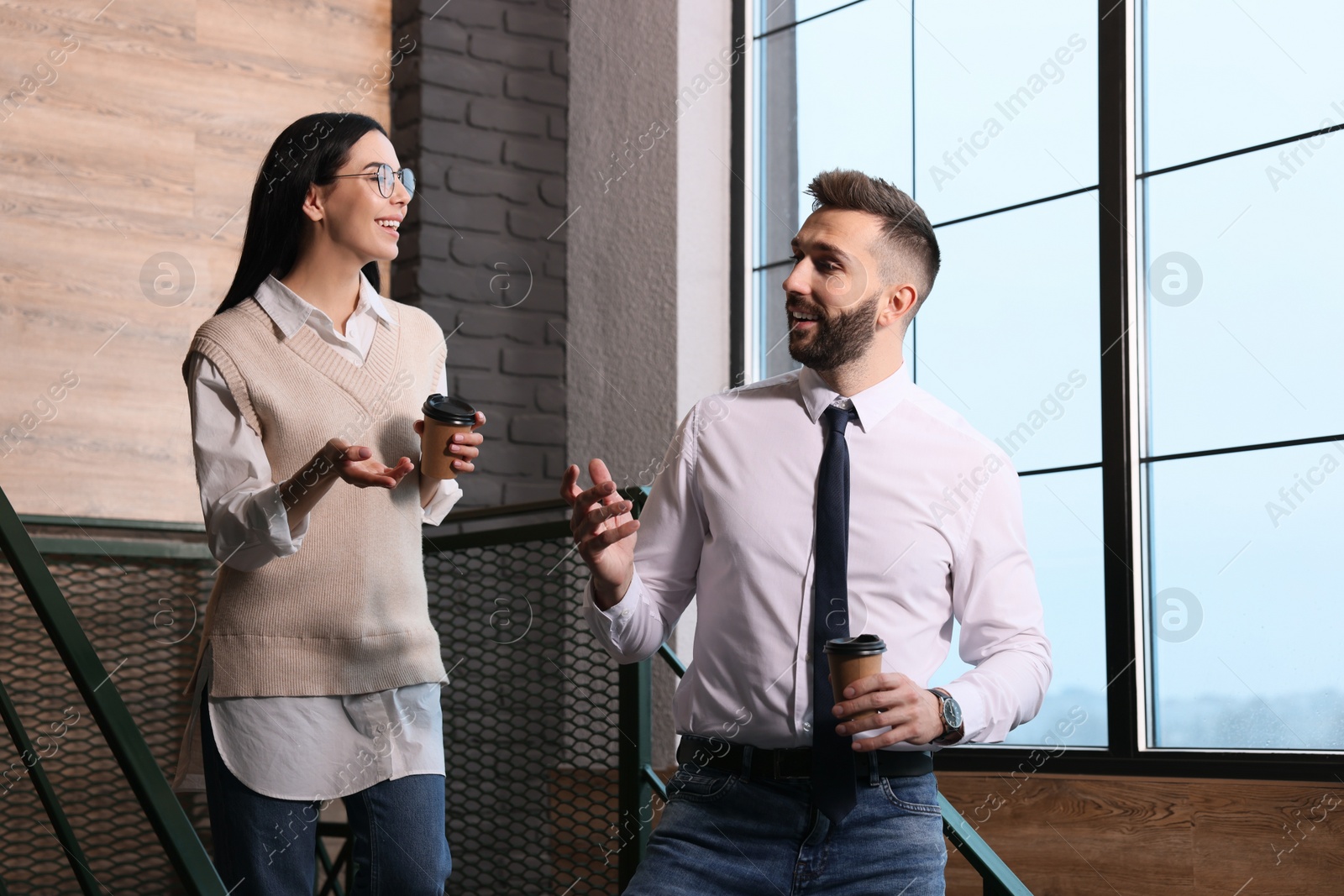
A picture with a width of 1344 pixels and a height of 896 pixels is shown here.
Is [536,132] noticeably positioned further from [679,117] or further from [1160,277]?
[1160,277]

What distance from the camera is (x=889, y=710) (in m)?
1.51

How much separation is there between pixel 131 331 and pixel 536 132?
139cm

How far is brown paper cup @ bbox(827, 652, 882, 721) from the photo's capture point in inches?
59.1

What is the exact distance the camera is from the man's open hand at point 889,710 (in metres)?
1.50

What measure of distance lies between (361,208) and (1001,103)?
1.99 meters

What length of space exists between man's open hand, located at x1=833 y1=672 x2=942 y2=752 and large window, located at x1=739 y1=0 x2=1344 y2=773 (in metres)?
1.53

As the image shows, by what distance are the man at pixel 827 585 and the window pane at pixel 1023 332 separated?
128 centimetres

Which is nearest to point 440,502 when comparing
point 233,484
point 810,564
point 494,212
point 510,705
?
point 233,484

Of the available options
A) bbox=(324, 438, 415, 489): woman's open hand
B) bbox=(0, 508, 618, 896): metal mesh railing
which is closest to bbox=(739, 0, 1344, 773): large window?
bbox=(0, 508, 618, 896): metal mesh railing

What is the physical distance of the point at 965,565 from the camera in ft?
5.93

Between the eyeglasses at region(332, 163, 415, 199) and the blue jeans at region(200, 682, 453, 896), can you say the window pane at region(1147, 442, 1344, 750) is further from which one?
the eyeglasses at region(332, 163, 415, 199)

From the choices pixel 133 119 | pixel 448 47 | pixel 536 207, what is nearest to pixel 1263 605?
pixel 536 207

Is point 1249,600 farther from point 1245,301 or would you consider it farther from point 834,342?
point 834,342


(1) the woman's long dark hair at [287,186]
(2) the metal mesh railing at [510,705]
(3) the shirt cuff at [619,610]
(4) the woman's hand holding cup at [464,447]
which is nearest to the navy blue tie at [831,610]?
(3) the shirt cuff at [619,610]
